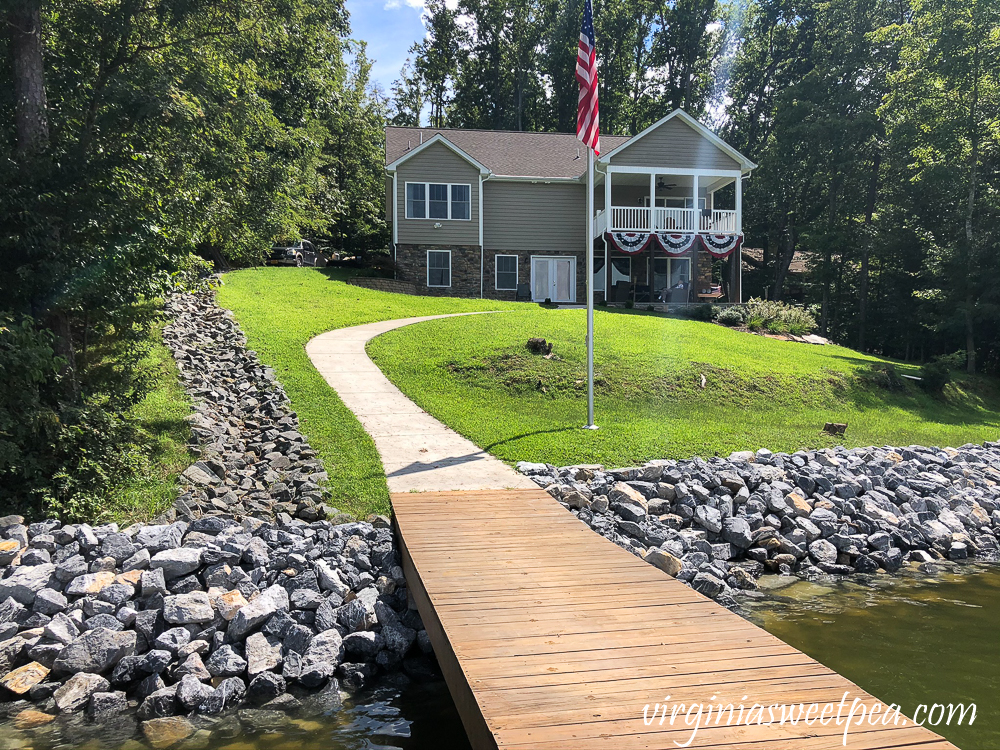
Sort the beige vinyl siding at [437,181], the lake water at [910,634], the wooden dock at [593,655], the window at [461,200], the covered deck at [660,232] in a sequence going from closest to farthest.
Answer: the wooden dock at [593,655], the lake water at [910,634], the covered deck at [660,232], the beige vinyl siding at [437,181], the window at [461,200]

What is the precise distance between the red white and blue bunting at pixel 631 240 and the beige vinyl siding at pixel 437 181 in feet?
18.4

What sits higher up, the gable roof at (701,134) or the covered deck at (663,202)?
the gable roof at (701,134)

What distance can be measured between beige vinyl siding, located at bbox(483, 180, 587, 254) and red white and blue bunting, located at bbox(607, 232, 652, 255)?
296 centimetres

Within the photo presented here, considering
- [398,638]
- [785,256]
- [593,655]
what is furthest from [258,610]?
[785,256]

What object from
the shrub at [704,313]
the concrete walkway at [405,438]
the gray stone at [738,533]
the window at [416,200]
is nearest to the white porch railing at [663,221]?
the shrub at [704,313]

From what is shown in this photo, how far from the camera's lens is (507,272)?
91.5 feet

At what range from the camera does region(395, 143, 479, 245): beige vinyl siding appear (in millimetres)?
26703

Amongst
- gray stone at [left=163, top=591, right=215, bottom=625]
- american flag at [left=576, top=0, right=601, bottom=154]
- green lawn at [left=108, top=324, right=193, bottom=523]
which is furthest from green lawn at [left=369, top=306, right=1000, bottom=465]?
gray stone at [left=163, top=591, right=215, bottom=625]

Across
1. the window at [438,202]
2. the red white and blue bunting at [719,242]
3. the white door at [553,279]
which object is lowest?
the white door at [553,279]

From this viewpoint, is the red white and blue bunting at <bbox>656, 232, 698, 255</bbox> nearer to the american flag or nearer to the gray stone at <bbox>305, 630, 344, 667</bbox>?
the american flag

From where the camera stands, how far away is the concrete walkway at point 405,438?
793 cm

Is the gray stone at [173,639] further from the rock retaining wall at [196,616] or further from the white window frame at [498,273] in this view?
the white window frame at [498,273]

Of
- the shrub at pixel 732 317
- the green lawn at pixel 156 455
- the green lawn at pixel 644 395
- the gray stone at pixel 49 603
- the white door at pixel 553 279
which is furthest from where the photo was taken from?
the white door at pixel 553 279

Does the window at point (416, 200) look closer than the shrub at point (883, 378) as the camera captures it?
No
